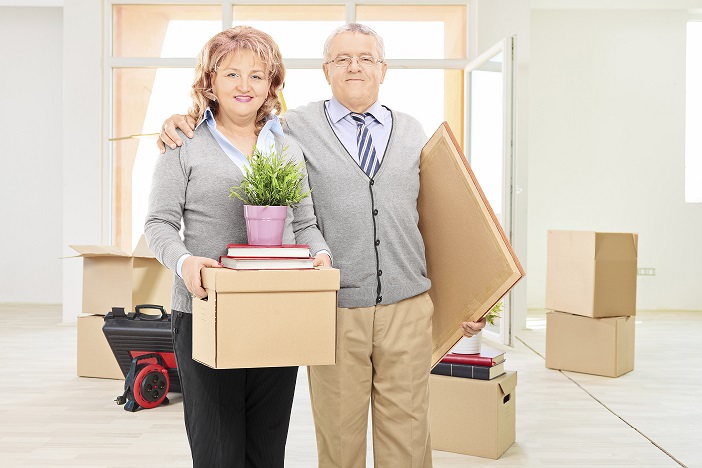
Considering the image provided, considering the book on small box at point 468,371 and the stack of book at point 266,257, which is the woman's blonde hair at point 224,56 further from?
the book on small box at point 468,371

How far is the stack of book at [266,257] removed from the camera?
139 centimetres

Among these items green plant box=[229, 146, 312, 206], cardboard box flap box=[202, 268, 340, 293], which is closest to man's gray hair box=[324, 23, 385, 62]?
green plant box=[229, 146, 312, 206]

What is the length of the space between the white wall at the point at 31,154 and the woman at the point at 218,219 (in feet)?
20.2

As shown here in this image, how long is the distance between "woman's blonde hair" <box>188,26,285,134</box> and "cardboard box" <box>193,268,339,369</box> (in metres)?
0.38

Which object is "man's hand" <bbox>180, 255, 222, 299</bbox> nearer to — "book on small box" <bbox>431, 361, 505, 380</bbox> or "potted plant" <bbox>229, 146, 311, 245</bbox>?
"potted plant" <bbox>229, 146, 311, 245</bbox>

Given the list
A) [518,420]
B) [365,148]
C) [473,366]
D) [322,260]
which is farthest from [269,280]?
[518,420]

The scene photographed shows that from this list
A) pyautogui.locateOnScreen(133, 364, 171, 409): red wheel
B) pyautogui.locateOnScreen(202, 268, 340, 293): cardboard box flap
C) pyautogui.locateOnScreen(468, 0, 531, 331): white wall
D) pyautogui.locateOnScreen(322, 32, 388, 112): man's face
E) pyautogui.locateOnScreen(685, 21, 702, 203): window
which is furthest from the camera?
pyautogui.locateOnScreen(685, 21, 702, 203): window

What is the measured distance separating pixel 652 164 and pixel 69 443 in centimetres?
572

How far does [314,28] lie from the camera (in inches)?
237

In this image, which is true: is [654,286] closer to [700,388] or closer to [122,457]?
[700,388]

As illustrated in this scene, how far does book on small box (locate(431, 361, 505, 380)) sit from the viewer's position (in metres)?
2.77

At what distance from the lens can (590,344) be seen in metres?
4.21

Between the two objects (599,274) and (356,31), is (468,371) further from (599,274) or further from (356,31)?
(599,274)

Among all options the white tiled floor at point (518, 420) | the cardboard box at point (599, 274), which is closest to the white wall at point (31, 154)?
the white tiled floor at point (518, 420)
